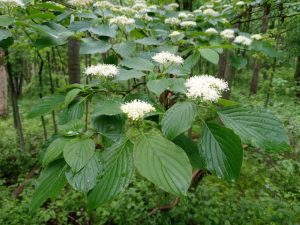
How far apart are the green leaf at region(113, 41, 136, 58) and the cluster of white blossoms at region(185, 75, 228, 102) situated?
0.58m

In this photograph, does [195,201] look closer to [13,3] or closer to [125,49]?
[125,49]

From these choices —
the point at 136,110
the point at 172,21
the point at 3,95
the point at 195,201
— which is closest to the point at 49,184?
the point at 136,110

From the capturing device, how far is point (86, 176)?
2.34ft

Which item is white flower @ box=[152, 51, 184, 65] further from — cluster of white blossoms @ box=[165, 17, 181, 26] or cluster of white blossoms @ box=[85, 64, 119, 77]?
cluster of white blossoms @ box=[165, 17, 181, 26]

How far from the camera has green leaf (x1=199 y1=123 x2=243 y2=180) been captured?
73cm

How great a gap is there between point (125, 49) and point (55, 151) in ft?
2.76

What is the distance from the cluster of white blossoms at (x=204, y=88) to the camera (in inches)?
33.5

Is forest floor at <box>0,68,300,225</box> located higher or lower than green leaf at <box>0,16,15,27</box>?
lower

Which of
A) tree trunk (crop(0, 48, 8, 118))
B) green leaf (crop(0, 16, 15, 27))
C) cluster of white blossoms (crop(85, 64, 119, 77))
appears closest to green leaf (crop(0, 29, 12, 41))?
green leaf (crop(0, 16, 15, 27))

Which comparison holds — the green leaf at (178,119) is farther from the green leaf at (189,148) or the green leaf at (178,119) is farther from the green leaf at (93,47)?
the green leaf at (93,47)

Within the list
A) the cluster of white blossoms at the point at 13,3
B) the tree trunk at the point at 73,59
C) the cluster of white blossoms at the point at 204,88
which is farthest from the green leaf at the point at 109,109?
the tree trunk at the point at 73,59

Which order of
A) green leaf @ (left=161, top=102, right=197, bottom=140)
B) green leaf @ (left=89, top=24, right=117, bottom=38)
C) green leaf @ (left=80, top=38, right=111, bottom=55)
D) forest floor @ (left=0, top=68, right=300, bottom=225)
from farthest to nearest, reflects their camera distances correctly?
forest floor @ (left=0, top=68, right=300, bottom=225) < green leaf @ (left=89, top=24, right=117, bottom=38) < green leaf @ (left=80, top=38, right=111, bottom=55) < green leaf @ (left=161, top=102, right=197, bottom=140)

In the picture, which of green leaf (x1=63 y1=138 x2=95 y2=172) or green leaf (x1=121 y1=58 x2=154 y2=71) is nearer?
green leaf (x1=63 y1=138 x2=95 y2=172)

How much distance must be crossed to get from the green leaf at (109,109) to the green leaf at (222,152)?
0.28 m
